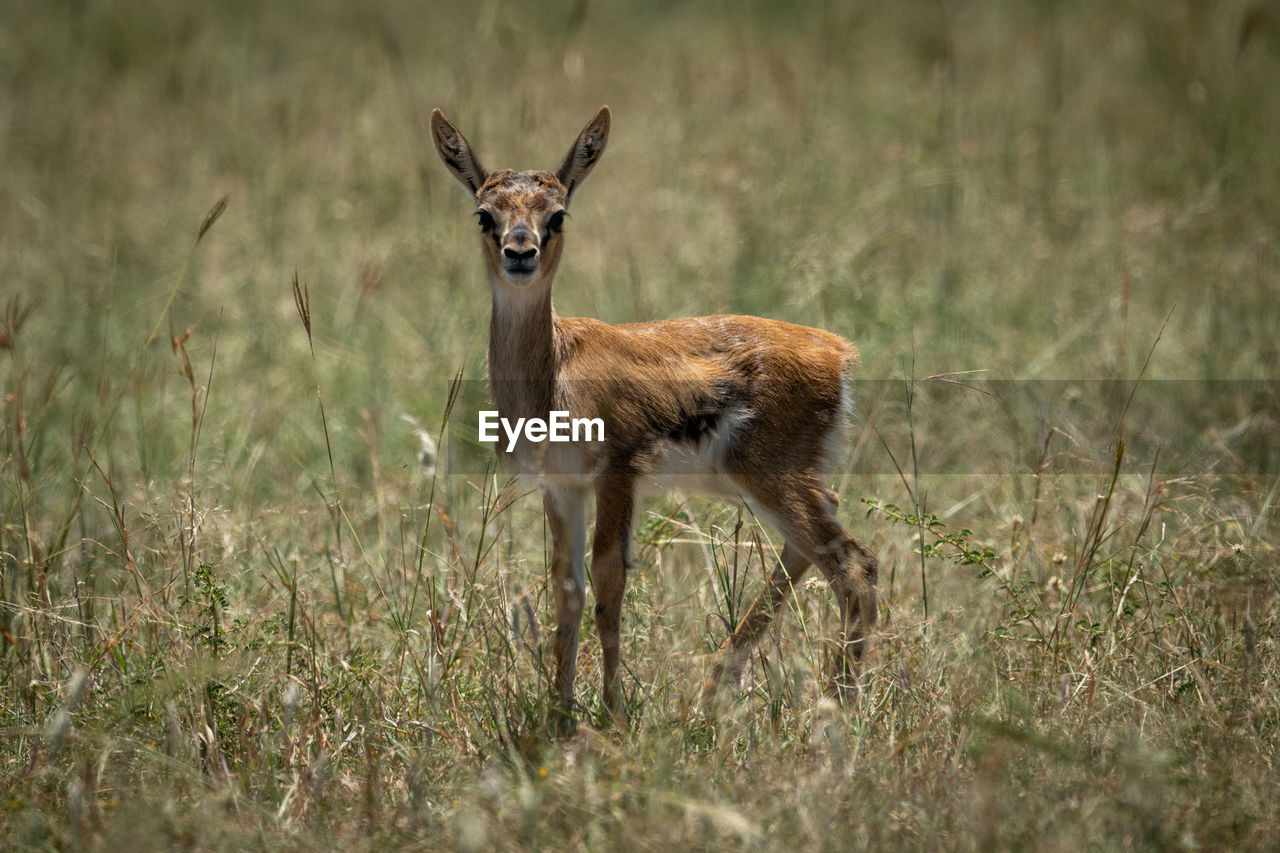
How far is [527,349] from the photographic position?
4.59 m

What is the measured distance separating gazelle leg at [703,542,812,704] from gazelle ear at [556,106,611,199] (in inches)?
65.7

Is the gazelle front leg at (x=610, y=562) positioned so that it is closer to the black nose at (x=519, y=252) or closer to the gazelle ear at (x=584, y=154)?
the black nose at (x=519, y=252)

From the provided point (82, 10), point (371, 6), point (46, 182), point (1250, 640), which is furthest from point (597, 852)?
point (371, 6)

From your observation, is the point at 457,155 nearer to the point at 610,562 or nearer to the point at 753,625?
the point at 610,562

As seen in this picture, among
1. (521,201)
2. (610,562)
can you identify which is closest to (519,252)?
(521,201)

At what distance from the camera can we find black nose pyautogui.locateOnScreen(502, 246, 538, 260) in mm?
4211

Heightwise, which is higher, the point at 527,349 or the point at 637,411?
the point at 527,349

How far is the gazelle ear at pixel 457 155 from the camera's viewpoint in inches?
185

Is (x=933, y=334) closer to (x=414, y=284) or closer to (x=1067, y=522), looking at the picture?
(x=1067, y=522)

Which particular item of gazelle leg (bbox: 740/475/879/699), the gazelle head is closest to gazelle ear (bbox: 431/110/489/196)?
the gazelle head

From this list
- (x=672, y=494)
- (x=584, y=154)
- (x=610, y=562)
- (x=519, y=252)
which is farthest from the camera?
(x=672, y=494)

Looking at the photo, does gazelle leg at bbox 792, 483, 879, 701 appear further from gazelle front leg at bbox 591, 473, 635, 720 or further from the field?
gazelle front leg at bbox 591, 473, 635, 720

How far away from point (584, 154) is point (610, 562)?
1619 mm

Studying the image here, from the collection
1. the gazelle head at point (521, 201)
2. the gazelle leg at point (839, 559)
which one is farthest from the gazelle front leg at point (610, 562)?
the gazelle head at point (521, 201)
